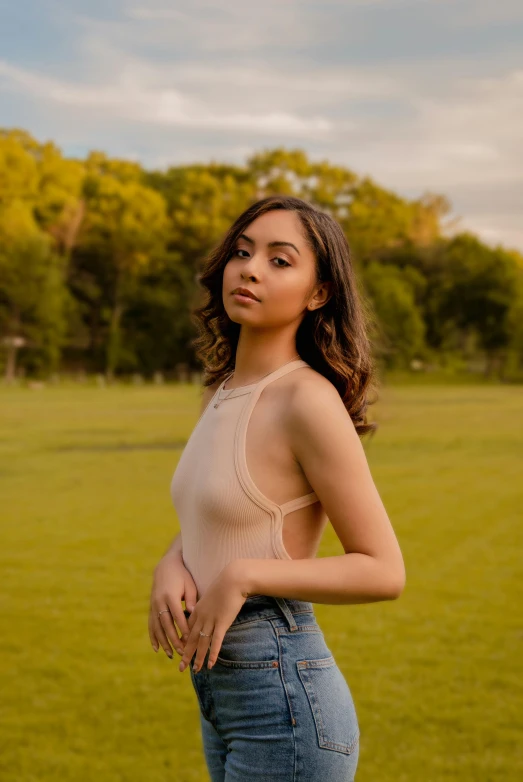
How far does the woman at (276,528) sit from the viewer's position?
1.91 metres

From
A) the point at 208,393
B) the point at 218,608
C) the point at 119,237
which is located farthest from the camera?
the point at 119,237

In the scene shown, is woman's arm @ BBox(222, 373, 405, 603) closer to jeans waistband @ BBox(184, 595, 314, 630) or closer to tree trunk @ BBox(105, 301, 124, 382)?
jeans waistband @ BBox(184, 595, 314, 630)

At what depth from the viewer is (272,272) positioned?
2.05 meters

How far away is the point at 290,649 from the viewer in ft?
6.39

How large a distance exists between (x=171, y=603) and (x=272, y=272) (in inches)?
27.1

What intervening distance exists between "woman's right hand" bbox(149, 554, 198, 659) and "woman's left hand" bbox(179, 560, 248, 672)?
0.06m

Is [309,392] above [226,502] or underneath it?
above

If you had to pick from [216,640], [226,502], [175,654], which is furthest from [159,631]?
[175,654]

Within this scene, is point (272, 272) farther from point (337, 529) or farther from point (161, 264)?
point (161, 264)

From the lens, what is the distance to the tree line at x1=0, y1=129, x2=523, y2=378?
177 feet

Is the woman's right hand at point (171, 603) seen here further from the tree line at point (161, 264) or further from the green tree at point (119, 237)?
the green tree at point (119, 237)

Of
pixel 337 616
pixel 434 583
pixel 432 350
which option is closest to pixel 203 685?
pixel 337 616

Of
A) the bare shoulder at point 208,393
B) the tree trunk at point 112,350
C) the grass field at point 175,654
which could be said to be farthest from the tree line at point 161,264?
the bare shoulder at point 208,393

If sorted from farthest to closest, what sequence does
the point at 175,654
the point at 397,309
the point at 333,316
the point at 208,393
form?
1. the point at 397,309
2. the point at 175,654
3. the point at 208,393
4. the point at 333,316
